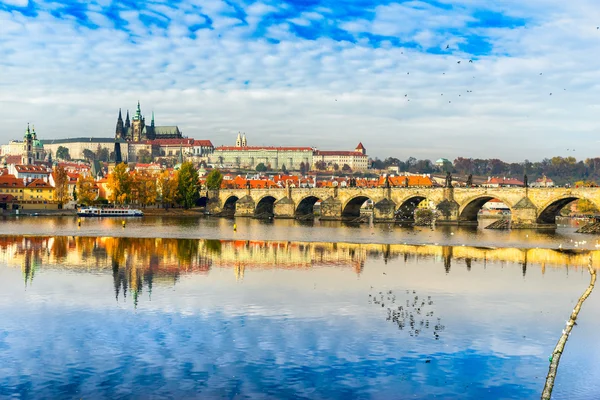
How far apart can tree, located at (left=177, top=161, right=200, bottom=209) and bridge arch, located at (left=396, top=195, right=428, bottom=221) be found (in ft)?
98.2

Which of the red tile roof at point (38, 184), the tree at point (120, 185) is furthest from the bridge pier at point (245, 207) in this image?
the red tile roof at point (38, 184)

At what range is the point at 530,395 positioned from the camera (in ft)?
47.0

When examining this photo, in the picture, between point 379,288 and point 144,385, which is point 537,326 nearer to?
point 379,288

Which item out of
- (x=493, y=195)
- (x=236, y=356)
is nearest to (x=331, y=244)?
(x=493, y=195)

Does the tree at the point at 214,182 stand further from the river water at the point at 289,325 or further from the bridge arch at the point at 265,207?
the river water at the point at 289,325

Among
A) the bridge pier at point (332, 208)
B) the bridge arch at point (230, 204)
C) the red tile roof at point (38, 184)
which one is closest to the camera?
the bridge pier at point (332, 208)

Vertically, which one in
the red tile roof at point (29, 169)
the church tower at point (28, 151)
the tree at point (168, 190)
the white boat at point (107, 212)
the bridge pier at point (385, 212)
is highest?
the church tower at point (28, 151)

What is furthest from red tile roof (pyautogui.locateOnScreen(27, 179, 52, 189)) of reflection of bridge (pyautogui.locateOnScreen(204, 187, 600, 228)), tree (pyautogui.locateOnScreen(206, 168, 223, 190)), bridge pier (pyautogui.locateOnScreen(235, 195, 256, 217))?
bridge pier (pyautogui.locateOnScreen(235, 195, 256, 217))

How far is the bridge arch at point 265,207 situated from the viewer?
9021 cm

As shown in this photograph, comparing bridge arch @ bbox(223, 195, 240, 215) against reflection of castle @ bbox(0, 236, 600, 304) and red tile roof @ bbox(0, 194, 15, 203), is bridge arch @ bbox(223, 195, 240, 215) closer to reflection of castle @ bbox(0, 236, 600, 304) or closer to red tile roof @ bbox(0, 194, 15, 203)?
red tile roof @ bbox(0, 194, 15, 203)

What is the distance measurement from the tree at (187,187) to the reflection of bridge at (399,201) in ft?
11.2

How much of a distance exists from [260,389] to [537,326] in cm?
927

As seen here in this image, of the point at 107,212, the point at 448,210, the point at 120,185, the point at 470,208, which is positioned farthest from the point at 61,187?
the point at 470,208

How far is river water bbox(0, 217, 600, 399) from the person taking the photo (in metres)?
14.7
